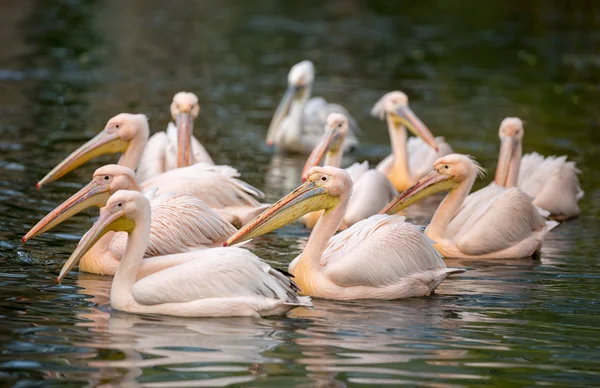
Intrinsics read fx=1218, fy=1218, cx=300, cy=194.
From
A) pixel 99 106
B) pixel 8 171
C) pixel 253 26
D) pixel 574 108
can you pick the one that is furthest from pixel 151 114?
pixel 253 26

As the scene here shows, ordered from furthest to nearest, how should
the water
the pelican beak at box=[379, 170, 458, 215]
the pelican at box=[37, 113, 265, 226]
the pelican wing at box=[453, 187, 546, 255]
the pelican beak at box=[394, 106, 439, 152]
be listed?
the pelican beak at box=[394, 106, 439, 152]
the pelican at box=[37, 113, 265, 226]
the pelican wing at box=[453, 187, 546, 255]
the pelican beak at box=[379, 170, 458, 215]
the water

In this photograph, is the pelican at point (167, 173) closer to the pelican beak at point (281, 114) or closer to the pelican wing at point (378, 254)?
the pelican wing at point (378, 254)

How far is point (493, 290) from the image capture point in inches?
289

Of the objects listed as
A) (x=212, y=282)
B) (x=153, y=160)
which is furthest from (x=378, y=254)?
(x=153, y=160)

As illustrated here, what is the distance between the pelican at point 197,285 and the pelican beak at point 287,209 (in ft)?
2.16

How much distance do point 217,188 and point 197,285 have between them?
2.57 meters

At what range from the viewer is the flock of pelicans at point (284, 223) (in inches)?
248

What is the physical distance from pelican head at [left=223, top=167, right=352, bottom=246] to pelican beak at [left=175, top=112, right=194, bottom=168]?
2.41m

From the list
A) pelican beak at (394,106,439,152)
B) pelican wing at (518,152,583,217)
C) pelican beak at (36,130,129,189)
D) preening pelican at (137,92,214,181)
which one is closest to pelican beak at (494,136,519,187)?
pelican wing at (518,152,583,217)

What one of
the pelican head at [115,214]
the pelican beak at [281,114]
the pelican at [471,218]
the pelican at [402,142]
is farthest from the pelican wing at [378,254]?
the pelican beak at [281,114]

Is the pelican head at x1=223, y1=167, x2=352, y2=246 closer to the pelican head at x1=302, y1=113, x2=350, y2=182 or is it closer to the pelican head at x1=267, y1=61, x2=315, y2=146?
the pelican head at x1=302, y1=113, x2=350, y2=182

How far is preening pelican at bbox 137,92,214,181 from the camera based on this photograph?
9482mm

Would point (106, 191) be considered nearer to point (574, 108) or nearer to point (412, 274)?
point (412, 274)

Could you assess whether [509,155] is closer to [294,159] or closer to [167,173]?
[167,173]
